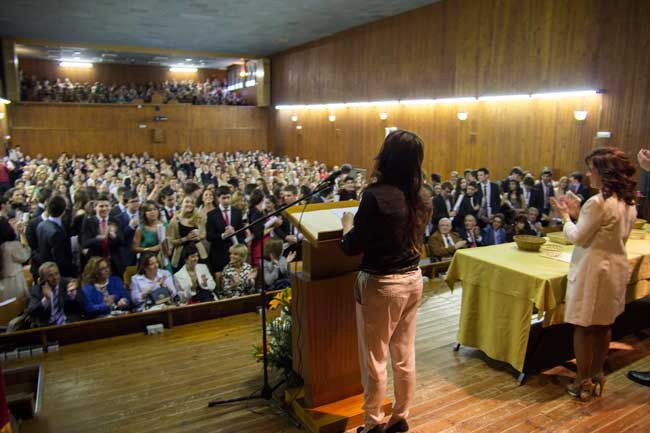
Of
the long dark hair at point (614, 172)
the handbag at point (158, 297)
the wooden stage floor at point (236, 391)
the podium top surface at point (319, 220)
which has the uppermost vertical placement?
the long dark hair at point (614, 172)

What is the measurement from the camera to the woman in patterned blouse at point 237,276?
543 cm

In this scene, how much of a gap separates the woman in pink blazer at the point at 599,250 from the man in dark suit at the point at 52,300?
4329 mm

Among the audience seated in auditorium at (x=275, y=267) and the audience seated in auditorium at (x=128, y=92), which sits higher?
the audience seated in auditorium at (x=128, y=92)

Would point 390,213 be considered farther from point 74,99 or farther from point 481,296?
point 74,99

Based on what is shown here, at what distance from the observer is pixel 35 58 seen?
74.3 ft

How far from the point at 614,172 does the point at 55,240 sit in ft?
18.0

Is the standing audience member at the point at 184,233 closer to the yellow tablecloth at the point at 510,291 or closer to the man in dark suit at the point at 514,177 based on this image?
the yellow tablecloth at the point at 510,291

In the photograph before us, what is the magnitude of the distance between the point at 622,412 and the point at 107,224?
5420 millimetres

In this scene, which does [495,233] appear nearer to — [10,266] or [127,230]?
[127,230]

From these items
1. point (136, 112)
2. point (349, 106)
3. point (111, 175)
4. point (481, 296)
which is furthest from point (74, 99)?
point (481, 296)

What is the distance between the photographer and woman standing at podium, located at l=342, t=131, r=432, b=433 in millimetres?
2477

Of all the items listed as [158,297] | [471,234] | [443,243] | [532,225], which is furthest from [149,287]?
[532,225]

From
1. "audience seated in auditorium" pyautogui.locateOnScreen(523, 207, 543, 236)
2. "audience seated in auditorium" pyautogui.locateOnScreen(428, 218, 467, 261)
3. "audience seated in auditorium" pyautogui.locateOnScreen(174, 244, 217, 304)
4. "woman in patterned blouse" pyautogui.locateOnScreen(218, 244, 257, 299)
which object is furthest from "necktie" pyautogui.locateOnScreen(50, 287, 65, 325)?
"audience seated in auditorium" pyautogui.locateOnScreen(523, 207, 543, 236)

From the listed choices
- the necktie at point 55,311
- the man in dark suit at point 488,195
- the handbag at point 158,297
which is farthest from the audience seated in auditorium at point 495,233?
the necktie at point 55,311
